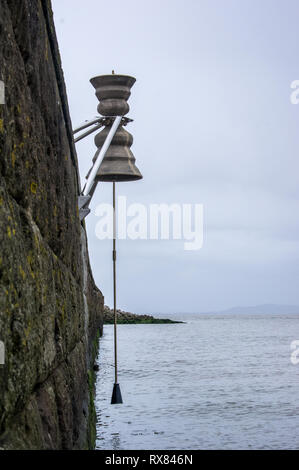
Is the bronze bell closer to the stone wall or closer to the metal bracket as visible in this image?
the metal bracket

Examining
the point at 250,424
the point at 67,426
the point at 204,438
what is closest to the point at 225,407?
the point at 250,424

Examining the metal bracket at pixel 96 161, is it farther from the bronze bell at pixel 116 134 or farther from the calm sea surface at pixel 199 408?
the calm sea surface at pixel 199 408

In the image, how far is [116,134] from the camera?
1320 centimetres

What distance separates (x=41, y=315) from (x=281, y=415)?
560 inches

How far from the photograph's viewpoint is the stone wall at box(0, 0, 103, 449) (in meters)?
3.16

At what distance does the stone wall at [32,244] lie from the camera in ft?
10.4

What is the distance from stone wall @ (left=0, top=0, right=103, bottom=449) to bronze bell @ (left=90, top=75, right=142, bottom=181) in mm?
6666

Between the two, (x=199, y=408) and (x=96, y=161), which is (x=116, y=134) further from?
(x=199, y=408)

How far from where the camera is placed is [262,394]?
2244 centimetres

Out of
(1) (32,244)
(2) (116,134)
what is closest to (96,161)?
(2) (116,134)

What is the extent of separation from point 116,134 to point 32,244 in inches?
370

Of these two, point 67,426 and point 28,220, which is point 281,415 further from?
point 28,220

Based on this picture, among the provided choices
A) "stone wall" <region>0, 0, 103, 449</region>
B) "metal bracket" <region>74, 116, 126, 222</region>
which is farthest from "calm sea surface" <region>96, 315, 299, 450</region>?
"stone wall" <region>0, 0, 103, 449</region>

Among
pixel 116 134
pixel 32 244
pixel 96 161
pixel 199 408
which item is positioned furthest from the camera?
pixel 199 408
